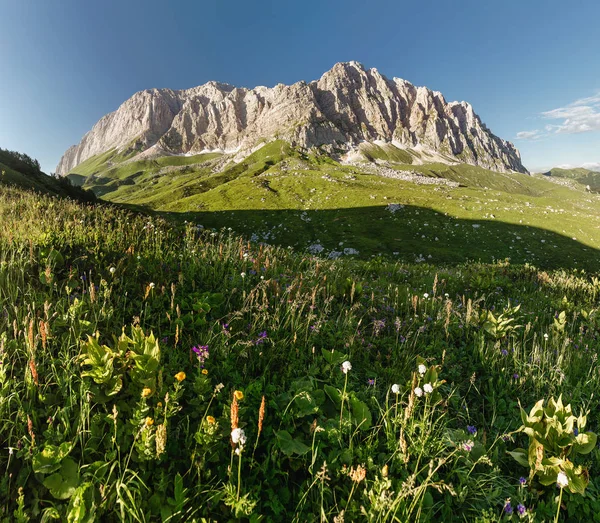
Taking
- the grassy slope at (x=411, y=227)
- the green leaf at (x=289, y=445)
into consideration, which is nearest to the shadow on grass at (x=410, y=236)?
the grassy slope at (x=411, y=227)

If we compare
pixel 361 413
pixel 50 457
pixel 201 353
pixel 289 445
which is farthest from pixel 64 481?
pixel 361 413

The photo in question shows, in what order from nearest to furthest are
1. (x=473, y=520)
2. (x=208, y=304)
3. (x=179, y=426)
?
(x=473, y=520) → (x=179, y=426) → (x=208, y=304)

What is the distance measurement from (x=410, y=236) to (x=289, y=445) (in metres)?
33.3

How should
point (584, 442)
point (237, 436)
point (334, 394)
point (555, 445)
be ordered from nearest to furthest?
1. point (237, 436)
2. point (584, 442)
3. point (555, 445)
4. point (334, 394)

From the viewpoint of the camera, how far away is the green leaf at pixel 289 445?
115 inches

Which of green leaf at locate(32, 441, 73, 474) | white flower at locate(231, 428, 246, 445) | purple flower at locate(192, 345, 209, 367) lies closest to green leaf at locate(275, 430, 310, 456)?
white flower at locate(231, 428, 246, 445)

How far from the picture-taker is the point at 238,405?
10.5 ft

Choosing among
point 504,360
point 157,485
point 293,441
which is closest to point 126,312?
point 157,485

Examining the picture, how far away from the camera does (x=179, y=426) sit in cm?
303

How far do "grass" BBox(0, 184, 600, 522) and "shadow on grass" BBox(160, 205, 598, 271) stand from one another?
2077cm

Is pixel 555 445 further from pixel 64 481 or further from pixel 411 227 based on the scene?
pixel 411 227

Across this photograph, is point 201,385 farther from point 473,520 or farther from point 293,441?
point 473,520

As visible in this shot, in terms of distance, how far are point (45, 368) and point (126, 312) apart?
1394 millimetres

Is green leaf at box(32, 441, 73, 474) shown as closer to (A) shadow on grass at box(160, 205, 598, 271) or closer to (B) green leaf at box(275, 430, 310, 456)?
(B) green leaf at box(275, 430, 310, 456)
